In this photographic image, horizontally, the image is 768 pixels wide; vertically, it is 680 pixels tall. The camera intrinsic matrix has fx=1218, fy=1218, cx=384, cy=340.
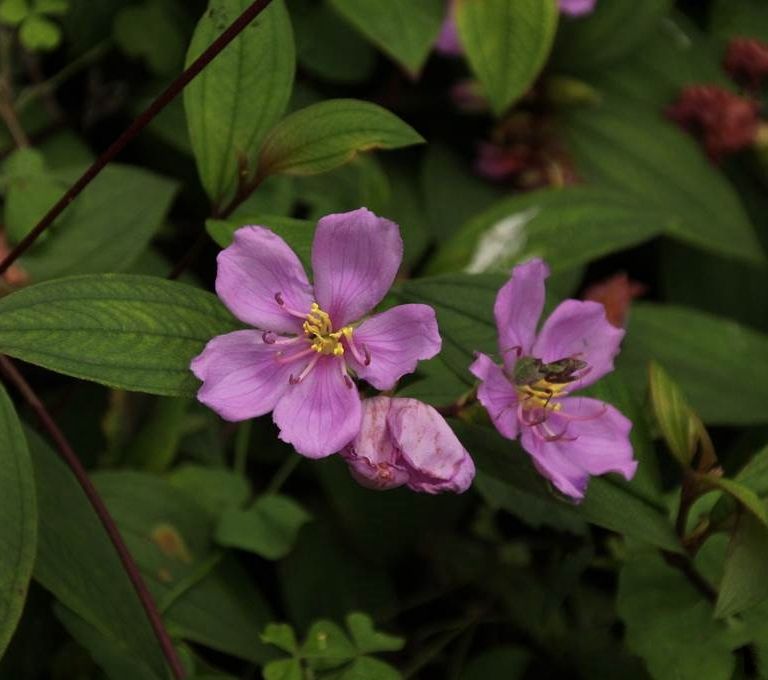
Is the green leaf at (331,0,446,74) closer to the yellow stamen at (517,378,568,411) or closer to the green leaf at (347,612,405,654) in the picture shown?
the yellow stamen at (517,378,568,411)

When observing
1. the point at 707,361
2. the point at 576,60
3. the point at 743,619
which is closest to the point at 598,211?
the point at 707,361

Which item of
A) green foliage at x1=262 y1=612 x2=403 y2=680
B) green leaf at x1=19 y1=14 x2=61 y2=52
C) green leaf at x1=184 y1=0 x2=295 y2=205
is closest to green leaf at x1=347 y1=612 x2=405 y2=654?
green foliage at x1=262 y1=612 x2=403 y2=680

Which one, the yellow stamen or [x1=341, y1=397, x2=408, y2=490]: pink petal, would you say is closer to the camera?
[x1=341, y1=397, x2=408, y2=490]: pink petal

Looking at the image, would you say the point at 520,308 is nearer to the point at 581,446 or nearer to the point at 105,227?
the point at 581,446

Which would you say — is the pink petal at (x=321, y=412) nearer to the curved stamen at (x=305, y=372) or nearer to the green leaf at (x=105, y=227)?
the curved stamen at (x=305, y=372)

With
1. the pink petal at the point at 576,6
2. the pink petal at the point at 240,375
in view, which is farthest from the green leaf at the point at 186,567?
the pink petal at the point at 576,6

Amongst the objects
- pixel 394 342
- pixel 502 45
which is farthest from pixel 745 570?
pixel 502 45
